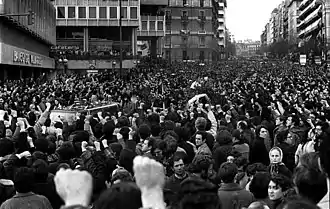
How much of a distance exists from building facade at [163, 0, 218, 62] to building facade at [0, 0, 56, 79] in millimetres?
66121

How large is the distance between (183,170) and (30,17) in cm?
1896

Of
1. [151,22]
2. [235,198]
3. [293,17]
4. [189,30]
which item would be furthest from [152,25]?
[293,17]

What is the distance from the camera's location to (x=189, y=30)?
13688 centimetres

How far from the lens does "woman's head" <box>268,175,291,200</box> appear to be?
20.1ft

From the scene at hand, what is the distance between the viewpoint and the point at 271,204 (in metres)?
6.12

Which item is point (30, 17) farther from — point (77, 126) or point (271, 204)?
point (271, 204)

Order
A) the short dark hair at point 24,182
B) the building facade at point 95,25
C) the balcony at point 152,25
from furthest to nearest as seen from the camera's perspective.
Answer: the balcony at point 152,25, the building facade at point 95,25, the short dark hair at point 24,182

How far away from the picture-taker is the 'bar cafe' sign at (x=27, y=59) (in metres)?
45.1

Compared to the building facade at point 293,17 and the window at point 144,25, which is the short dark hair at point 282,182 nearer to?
the window at point 144,25

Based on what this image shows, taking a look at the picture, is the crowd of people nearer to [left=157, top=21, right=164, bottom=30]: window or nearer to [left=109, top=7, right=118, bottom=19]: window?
[left=109, top=7, right=118, bottom=19]: window

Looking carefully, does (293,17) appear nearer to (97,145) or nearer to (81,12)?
(81,12)

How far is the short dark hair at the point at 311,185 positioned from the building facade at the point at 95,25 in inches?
2730

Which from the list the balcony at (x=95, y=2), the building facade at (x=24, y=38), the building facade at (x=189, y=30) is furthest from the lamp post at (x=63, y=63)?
the building facade at (x=189, y=30)

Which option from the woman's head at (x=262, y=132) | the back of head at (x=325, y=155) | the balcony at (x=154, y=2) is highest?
the balcony at (x=154, y=2)
